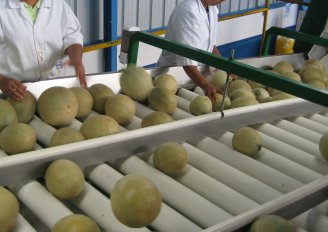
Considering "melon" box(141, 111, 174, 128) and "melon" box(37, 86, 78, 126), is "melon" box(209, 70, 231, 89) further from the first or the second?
"melon" box(37, 86, 78, 126)

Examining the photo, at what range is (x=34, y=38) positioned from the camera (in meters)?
1.86

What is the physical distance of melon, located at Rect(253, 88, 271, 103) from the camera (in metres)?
1.72

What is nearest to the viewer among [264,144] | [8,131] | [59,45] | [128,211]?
[128,211]

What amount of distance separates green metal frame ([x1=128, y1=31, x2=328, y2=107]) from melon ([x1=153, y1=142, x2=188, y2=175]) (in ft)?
1.08

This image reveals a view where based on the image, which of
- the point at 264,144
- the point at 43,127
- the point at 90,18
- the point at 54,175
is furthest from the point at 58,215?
the point at 90,18

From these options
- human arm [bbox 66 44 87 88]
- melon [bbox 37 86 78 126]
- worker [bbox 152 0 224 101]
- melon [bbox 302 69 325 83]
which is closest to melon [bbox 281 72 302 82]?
melon [bbox 302 69 325 83]

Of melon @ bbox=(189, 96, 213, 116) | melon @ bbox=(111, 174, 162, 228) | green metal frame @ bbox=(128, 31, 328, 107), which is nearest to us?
melon @ bbox=(111, 174, 162, 228)

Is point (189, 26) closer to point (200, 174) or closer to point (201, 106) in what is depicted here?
point (201, 106)

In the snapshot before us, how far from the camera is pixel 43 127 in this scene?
134cm

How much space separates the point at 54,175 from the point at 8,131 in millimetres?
261

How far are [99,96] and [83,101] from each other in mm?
87

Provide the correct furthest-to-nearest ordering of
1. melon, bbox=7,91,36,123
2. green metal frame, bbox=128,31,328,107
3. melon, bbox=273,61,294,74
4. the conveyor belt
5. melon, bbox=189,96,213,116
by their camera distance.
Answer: melon, bbox=273,61,294,74 → melon, bbox=189,96,213,116 → melon, bbox=7,91,36,123 → green metal frame, bbox=128,31,328,107 → the conveyor belt

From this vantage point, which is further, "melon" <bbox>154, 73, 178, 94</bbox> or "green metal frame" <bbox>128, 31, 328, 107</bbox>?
"melon" <bbox>154, 73, 178, 94</bbox>

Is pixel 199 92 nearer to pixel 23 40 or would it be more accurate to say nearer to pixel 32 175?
pixel 23 40
